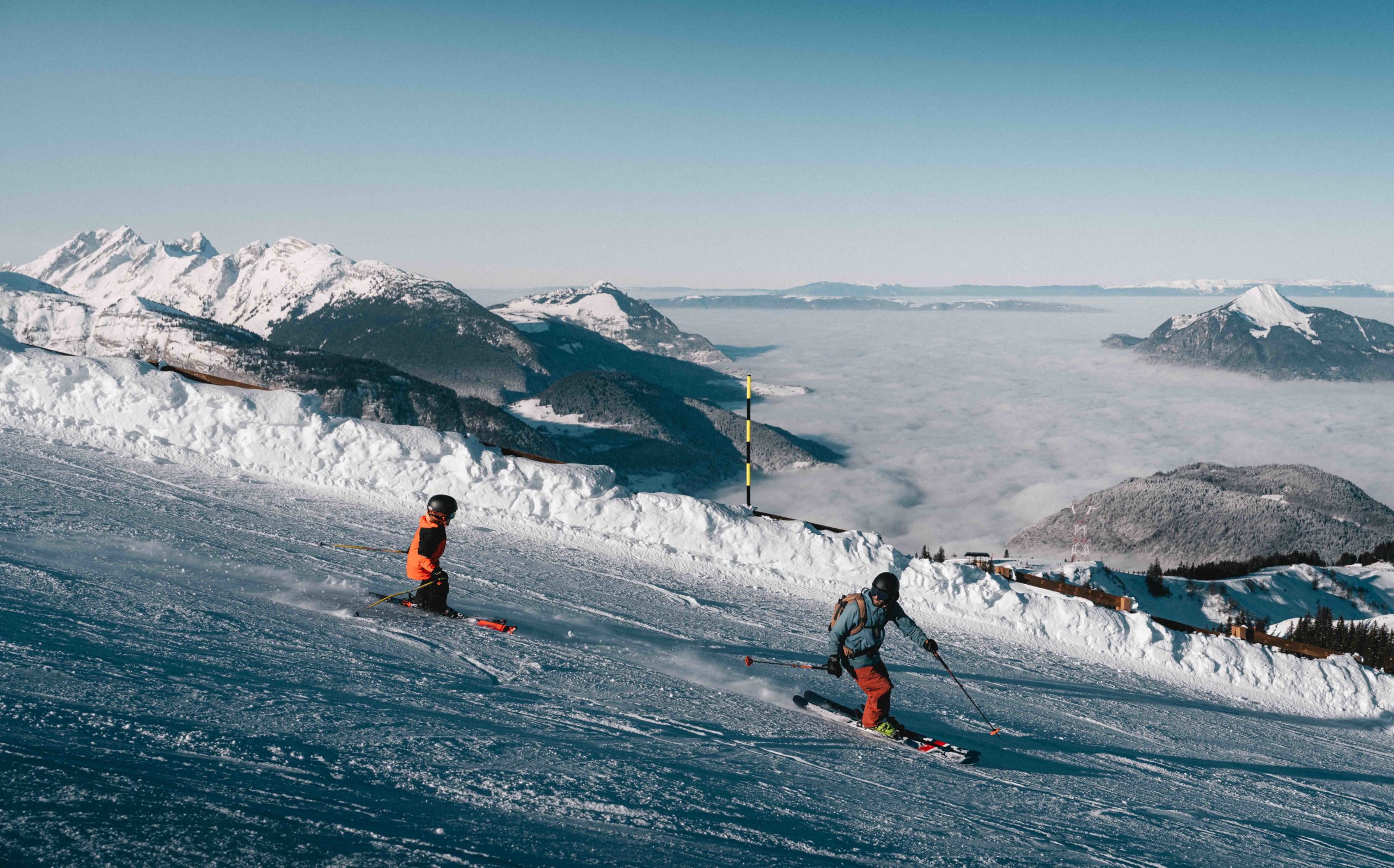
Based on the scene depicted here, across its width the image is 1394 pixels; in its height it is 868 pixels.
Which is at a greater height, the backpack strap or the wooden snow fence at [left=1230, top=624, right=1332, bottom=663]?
the backpack strap

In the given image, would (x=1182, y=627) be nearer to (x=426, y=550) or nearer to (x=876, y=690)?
(x=876, y=690)

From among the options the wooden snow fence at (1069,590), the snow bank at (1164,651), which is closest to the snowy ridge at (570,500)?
the snow bank at (1164,651)

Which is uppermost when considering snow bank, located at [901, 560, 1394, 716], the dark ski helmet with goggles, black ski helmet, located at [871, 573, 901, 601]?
black ski helmet, located at [871, 573, 901, 601]

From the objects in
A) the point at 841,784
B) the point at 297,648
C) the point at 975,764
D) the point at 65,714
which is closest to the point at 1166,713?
the point at 975,764

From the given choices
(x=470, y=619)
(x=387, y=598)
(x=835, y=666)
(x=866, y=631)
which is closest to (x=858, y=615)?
(x=866, y=631)

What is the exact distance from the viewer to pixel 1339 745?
12094mm

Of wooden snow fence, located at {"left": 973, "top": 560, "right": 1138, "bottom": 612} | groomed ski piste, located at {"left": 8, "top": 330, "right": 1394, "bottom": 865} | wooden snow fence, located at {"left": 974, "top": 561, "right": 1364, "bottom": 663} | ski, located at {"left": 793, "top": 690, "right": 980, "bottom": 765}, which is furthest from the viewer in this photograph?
wooden snow fence, located at {"left": 973, "top": 560, "right": 1138, "bottom": 612}

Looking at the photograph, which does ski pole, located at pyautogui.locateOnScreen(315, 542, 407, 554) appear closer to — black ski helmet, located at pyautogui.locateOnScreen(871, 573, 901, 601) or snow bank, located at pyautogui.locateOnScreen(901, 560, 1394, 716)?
black ski helmet, located at pyautogui.locateOnScreen(871, 573, 901, 601)

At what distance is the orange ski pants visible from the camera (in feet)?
28.3

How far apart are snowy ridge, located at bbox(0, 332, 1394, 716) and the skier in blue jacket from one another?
21.5ft

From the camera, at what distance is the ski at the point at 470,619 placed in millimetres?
9992

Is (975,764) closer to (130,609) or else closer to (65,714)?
(65,714)

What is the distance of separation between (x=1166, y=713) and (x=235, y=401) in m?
18.9

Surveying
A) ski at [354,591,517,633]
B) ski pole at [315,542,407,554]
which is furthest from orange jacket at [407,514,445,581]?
ski pole at [315,542,407,554]
